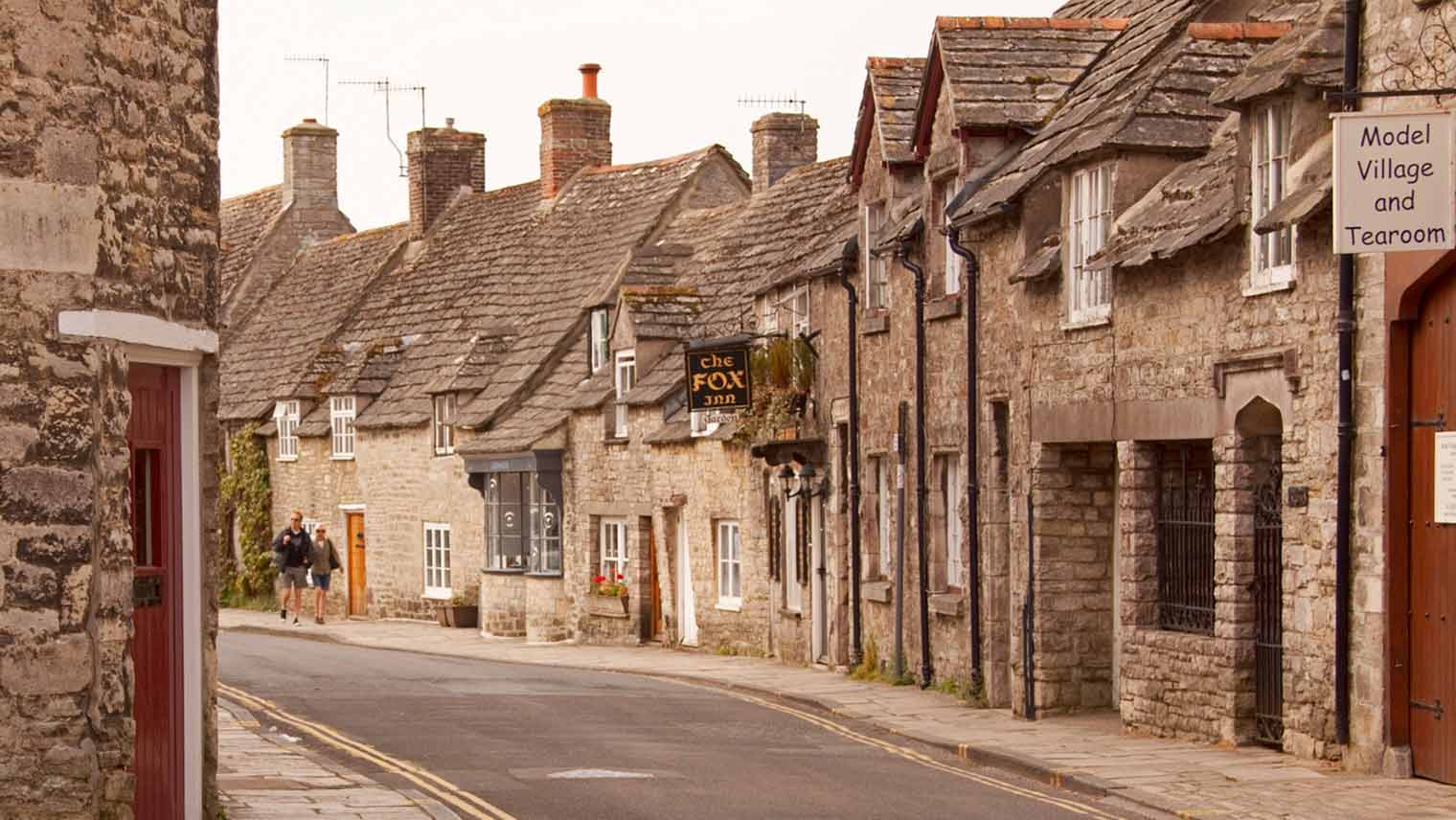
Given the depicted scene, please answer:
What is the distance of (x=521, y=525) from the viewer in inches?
1500

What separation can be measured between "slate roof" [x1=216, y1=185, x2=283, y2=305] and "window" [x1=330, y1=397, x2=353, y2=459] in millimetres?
10195

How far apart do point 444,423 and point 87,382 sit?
102 ft

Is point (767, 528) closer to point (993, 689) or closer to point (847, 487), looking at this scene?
point (847, 487)

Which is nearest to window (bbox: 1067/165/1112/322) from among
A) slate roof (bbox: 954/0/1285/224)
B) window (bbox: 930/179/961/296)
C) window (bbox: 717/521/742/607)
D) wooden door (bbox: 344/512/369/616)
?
slate roof (bbox: 954/0/1285/224)

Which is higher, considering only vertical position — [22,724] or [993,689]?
[22,724]

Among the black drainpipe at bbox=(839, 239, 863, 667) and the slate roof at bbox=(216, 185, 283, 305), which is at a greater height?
the slate roof at bbox=(216, 185, 283, 305)

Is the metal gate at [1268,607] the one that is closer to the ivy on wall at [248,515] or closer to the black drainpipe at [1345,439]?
the black drainpipe at [1345,439]

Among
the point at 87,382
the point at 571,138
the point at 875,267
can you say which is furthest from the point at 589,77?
the point at 87,382

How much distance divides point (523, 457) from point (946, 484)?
46.2 feet

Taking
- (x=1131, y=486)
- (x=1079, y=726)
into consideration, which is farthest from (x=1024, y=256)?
(x=1079, y=726)

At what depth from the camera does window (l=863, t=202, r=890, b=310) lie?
2667 centimetres

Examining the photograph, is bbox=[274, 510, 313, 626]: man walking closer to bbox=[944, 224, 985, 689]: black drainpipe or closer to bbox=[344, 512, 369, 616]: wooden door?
bbox=[344, 512, 369, 616]: wooden door

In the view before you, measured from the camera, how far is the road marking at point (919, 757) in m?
14.9

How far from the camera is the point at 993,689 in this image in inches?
873
